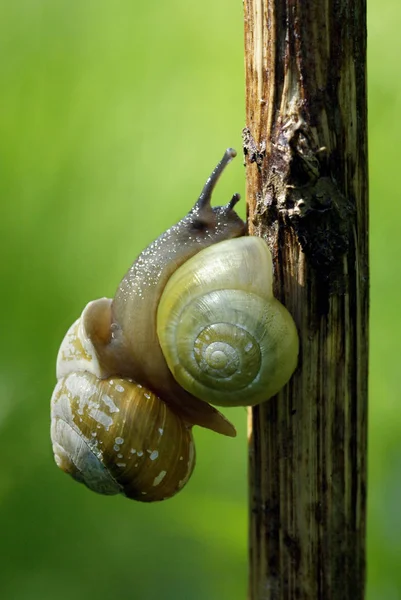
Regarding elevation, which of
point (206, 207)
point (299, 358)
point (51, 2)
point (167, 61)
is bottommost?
point (299, 358)

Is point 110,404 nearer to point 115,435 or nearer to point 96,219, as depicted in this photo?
point 115,435

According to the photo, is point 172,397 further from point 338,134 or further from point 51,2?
point 51,2

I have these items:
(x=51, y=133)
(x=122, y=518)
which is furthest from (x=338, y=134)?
(x=122, y=518)

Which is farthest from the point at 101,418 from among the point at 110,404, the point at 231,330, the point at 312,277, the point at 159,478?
the point at 312,277

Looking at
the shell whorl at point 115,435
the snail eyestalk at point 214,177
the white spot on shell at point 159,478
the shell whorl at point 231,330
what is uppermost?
the snail eyestalk at point 214,177

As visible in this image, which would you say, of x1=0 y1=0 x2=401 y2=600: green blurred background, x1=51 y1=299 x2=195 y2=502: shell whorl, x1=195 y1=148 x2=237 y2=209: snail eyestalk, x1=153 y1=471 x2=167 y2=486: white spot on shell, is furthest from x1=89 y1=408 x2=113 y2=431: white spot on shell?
x1=0 y1=0 x2=401 y2=600: green blurred background

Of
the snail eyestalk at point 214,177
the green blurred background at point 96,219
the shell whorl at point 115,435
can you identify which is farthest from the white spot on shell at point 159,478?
the green blurred background at point 96,219

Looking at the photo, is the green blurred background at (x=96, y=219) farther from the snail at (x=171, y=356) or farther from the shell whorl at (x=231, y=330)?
the shell whorl at (x=231, y=330)

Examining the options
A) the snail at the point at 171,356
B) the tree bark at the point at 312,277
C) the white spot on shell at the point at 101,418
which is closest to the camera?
the tree bark at the point at 312,277
